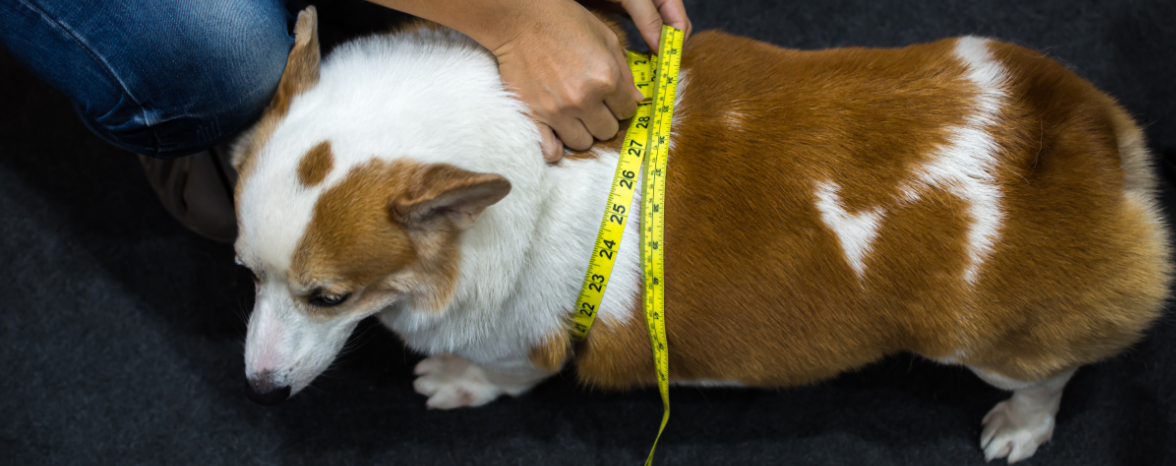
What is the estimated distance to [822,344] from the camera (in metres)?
1.36

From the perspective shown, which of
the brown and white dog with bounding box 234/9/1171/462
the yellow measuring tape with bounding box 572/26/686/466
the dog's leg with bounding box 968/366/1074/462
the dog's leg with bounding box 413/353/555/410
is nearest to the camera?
the brown and white dog with bounding box 234/9/1171/462

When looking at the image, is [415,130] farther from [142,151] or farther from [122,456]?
[122,456]

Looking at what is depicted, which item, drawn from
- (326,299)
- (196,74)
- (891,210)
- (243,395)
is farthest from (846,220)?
(243,395)

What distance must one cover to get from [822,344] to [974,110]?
519 mm

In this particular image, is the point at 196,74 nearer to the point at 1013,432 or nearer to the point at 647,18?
the point at 647,18

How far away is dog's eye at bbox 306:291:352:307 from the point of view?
3.81 feet

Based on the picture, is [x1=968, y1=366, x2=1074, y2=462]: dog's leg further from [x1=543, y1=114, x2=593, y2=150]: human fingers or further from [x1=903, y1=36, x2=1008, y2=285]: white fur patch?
[x1=543, y1=114, x2=593, y2=150]: human fingers

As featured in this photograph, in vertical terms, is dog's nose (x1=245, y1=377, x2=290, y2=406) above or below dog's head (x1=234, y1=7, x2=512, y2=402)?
below

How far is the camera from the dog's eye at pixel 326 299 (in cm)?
116

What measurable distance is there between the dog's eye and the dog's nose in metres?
0.25

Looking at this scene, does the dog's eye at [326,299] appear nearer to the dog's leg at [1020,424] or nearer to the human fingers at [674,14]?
the human fingers at [674,14]

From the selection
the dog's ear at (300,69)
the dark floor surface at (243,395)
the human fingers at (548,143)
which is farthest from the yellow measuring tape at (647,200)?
the dark floor surface at (243,395)

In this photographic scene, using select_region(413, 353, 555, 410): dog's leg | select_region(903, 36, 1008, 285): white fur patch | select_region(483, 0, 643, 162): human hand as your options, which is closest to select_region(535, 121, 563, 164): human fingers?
select_region(483, 0, 643, 162): human hand

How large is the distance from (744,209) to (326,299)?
765 mm
